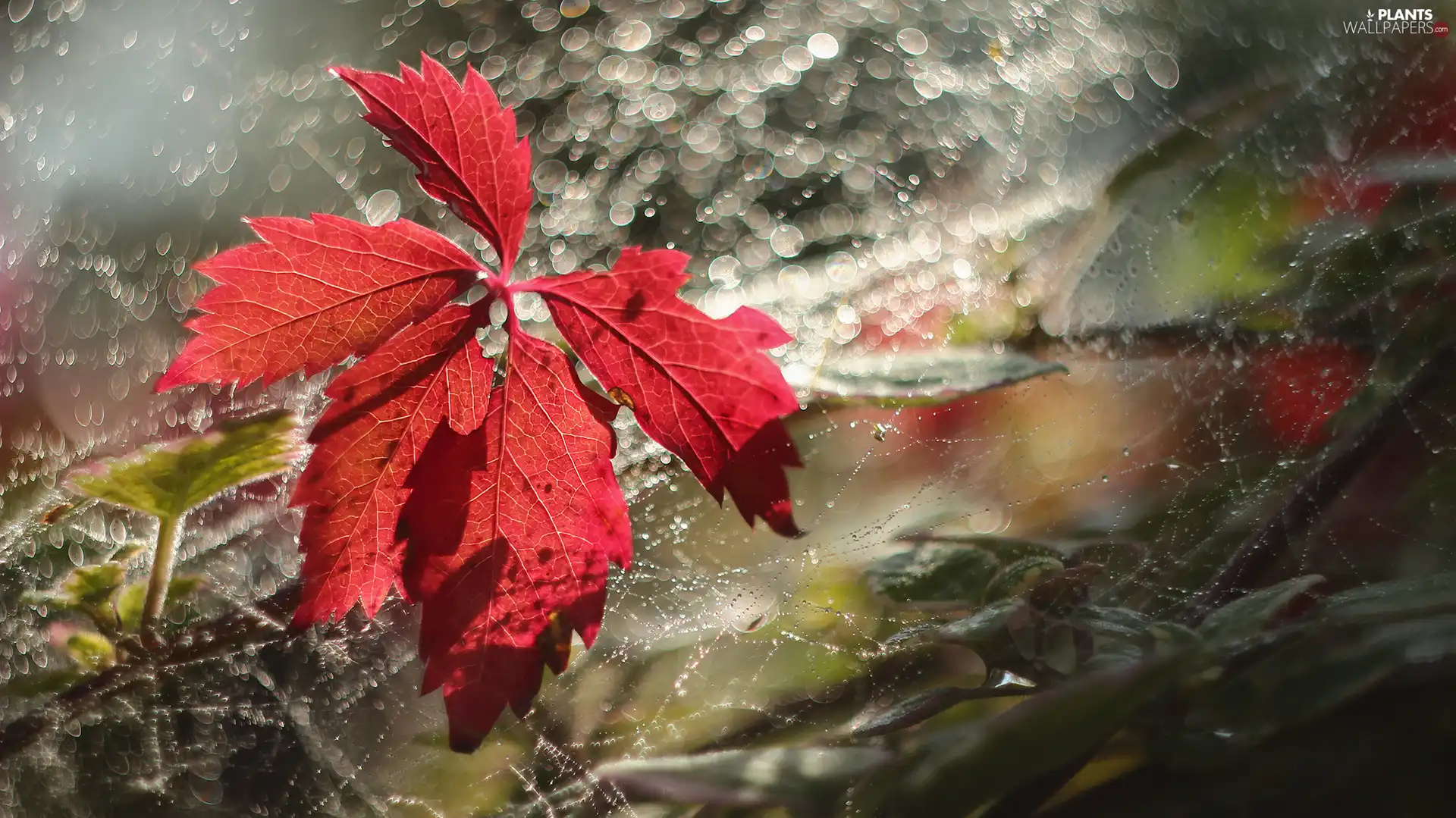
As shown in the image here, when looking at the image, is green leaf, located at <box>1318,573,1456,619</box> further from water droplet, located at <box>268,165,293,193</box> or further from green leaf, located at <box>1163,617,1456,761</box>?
water droplet, located at <box>268,165,293,193</box>

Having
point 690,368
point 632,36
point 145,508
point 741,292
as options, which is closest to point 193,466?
point 145,508

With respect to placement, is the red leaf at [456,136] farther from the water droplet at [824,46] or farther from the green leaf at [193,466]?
the water droplet at [824,46]

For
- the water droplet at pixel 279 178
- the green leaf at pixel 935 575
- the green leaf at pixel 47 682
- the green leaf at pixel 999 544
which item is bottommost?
the green leaf at pixel 47 682

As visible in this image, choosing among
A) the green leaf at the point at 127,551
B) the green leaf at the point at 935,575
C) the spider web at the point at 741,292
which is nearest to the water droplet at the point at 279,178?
the spider web at the point at 741,292

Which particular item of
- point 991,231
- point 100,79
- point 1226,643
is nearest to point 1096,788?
point 1226,643

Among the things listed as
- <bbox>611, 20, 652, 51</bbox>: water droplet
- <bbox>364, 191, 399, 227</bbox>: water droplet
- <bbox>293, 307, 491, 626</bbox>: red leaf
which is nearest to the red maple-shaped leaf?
<bbox>293, 307, 491, 626</bbox>: red leaf

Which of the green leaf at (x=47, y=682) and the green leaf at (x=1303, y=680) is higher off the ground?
the green leaf at (x=1303, y=680)

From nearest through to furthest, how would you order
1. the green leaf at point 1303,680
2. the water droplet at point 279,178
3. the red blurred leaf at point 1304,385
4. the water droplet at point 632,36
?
1. the green leaf at point 1303,680
2. the red blurred leaf at point 1304,385
3. the water droplet at point 279,178
4. the water droplet at point 632,36

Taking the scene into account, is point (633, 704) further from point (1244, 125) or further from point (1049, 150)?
point (1049, 150)
